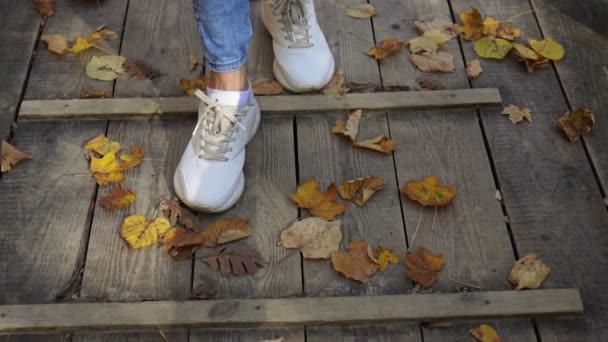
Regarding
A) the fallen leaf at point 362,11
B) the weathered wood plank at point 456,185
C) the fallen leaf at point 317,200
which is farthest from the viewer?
the fallen leaf at point 362,11

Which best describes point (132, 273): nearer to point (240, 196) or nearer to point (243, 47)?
point (240, 196)

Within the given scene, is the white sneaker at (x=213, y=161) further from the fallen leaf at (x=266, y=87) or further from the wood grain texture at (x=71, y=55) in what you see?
the wood grain texture at (x=71, y=55)

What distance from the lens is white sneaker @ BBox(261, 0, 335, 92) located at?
6.45 feet

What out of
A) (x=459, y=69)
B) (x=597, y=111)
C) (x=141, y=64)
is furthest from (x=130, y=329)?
(x=597, y=111)

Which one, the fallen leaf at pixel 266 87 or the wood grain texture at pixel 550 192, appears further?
the fallen leaf at pixel 266 87

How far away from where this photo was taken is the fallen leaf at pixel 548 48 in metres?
2.09

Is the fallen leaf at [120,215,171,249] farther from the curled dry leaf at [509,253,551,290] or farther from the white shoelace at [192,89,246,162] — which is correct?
the curled dry leaf at [509,253,551,290]

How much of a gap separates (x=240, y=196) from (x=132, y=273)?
1.03ft

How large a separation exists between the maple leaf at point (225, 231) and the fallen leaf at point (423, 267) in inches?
14.8

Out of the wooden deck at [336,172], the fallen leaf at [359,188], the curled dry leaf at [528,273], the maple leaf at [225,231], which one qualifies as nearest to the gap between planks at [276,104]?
the wooden deck at [336,172]

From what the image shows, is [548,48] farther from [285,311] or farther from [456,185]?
[285,311]

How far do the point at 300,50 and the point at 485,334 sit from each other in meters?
0.90

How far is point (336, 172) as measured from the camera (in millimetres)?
1826

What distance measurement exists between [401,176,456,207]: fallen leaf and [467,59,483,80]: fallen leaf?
0.41 metres
